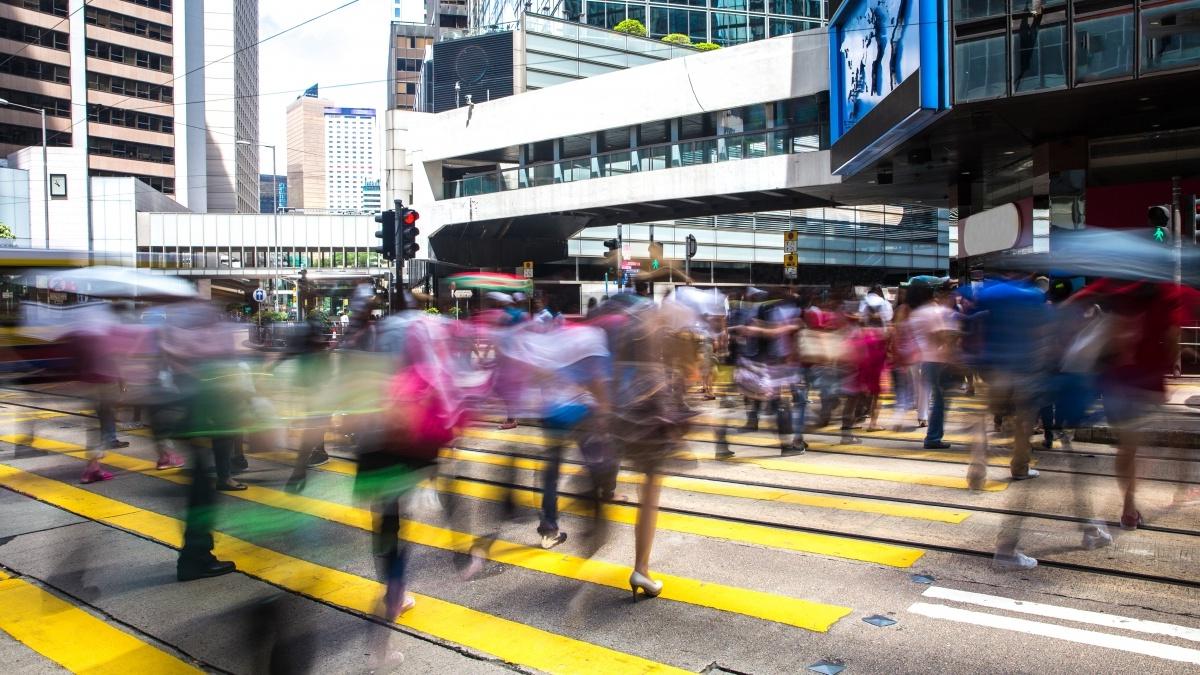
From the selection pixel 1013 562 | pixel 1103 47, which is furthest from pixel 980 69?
pixel 1013 562

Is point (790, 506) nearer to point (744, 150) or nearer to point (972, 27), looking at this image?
point (972, 27)

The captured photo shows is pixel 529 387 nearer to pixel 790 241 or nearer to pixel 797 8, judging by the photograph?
pixel 790 241

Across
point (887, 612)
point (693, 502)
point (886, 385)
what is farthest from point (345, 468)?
point (886, 385)

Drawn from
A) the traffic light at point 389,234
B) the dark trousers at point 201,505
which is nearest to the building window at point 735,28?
the traffic light at point 389,234

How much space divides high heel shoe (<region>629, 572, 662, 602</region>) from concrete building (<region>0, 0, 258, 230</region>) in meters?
68.0

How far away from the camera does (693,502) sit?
7.51 m

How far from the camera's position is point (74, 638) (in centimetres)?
476

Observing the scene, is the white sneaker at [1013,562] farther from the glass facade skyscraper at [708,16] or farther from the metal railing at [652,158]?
the glass facade skyscraper at [708,16]

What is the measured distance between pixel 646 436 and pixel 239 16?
11457 centimetres

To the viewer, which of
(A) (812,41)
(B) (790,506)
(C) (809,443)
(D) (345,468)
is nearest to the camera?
(B) (790,506)

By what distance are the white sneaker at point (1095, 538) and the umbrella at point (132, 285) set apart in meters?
6.03

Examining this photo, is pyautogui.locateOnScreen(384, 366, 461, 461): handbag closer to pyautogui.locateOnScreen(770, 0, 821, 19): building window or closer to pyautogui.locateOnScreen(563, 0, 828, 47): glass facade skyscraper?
pyautogui.locateOnScreen(563, 0, 828, 47): glass facade skyscraper

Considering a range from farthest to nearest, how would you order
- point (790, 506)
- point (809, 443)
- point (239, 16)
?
point (239, 16) < point (809, 443) < point (790, 506)

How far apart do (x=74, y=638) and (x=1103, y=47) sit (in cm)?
1763
